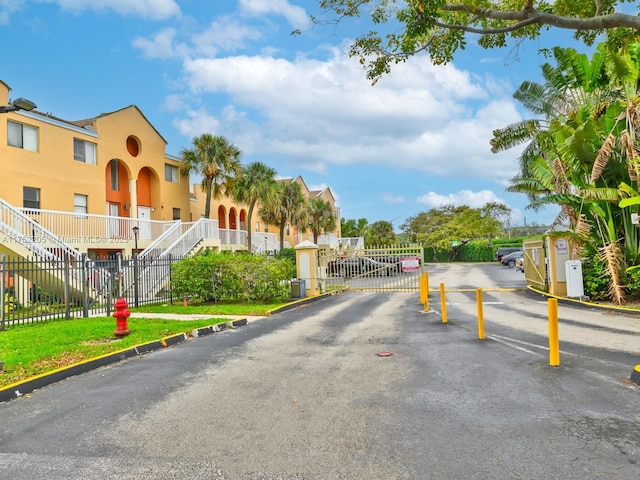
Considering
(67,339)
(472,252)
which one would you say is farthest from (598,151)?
(472,252)

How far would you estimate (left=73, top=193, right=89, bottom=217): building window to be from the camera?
23.4m

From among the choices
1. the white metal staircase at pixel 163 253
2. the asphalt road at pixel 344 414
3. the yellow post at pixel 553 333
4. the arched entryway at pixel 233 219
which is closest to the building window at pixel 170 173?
the white metal staircase at pixel 163 253

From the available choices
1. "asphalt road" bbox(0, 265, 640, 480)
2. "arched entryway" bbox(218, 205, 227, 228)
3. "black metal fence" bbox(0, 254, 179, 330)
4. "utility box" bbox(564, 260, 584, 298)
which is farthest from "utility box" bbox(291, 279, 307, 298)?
"arched entryway" bbox(218, 205, 227, 228)

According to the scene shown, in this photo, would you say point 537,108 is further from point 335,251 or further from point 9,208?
point 9,208

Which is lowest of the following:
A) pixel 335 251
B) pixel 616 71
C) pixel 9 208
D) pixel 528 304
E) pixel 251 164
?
pixel 528 304

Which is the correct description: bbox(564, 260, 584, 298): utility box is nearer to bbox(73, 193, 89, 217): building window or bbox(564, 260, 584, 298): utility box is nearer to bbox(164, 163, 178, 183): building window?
bbox(73, 193, 89, 217): building window

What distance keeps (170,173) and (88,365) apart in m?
25.0

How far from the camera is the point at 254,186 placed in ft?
104

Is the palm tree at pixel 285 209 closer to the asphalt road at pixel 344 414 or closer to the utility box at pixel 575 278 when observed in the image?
the utility box at pixel 575 278

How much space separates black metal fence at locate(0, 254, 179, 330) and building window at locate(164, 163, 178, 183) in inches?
544

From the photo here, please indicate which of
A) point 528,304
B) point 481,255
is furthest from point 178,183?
point 481,255

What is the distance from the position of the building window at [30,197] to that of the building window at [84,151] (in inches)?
123

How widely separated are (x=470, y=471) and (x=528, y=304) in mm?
12842

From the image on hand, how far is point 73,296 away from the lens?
610 inches
